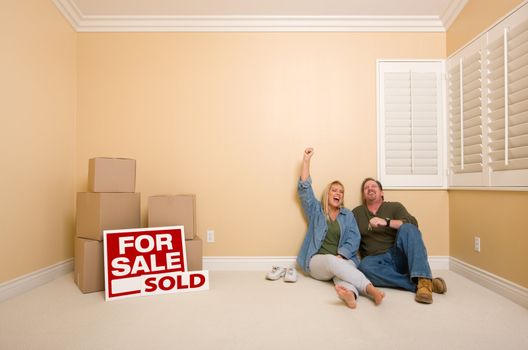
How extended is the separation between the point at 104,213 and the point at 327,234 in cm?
180

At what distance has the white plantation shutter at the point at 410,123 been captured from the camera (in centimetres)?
314

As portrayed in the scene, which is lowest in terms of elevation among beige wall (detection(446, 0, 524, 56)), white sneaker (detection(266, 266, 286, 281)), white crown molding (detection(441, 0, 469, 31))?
white sneaker (detection(266, 266, 286, 281))

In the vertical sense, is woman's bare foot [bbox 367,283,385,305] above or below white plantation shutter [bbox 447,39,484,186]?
below

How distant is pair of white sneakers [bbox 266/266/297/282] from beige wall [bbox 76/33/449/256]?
30 cm

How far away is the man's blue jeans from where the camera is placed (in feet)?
7.79

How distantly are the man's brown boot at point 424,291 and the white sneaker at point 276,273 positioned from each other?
107 centimetres

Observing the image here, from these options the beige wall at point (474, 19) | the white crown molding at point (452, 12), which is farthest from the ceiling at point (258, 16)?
the beige wall at point (474, 19)

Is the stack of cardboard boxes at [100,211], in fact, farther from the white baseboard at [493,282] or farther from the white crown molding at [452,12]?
the white crown molding at [452,12]

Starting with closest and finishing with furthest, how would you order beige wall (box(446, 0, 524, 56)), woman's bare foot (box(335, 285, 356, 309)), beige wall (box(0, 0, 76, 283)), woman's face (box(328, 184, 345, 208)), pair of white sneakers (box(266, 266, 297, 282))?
woman's bare foot (box(335, 285, 356, 309)) → beige wall (box(0, 0, 76, 283)) → beige wall (box(446, 0, 524, 56)) → pair of white sneakers (box(266, 266, 297, 282)) → woman's face (box(328, 184, 345, 208))

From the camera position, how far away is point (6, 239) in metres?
2.29

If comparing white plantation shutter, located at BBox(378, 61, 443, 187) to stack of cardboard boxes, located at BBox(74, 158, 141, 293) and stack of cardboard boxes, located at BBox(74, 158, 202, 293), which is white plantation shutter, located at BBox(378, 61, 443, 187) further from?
stack of cardboard boxes, located at BBox(74, 158, 141, 293)

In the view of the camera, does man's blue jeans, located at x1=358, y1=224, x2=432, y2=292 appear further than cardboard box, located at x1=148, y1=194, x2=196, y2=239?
No

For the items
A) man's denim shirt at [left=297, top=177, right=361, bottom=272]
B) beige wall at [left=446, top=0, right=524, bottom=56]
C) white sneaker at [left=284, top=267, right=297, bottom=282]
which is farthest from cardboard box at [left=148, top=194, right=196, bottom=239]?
beige wall at [left=446, top=0, right=524, bottom=56]

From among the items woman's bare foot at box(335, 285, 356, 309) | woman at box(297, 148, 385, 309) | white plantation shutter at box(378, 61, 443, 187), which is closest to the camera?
woman's bare foot at box(335, 285, 356, 309)
